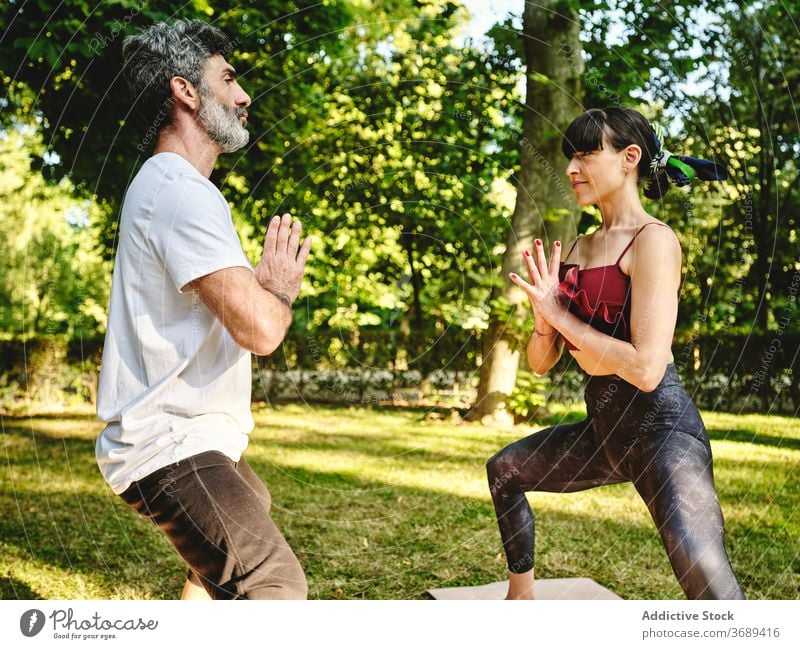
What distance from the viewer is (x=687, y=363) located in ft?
40.2

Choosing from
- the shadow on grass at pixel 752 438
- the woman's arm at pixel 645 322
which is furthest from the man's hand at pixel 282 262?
the shadow on grass at pixel 752 438

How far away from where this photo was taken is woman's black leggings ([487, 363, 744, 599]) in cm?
269

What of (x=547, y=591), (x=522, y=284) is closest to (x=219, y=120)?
(x=522, y=284)

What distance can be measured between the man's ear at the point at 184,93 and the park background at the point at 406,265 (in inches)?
27.1

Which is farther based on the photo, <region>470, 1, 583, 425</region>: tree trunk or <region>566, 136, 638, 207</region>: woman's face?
<region>470, 1, 583, 425</region>: tree trunk

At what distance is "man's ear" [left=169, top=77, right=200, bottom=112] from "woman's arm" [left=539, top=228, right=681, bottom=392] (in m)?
1.57

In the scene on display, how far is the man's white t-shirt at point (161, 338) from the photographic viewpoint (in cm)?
251

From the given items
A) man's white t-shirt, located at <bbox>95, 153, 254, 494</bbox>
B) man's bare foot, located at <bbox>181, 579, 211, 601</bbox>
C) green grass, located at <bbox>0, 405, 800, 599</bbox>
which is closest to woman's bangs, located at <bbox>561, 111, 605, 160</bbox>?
man's white t-shirt, located at <bbox>95, 153, 254, 494</bbox>

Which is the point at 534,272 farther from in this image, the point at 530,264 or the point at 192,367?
the point at 192,367

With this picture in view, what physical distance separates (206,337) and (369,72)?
9959 mm

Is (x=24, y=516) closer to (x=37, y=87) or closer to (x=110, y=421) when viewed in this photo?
(x=37, y=87)

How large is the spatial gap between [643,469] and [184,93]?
2.25 meters

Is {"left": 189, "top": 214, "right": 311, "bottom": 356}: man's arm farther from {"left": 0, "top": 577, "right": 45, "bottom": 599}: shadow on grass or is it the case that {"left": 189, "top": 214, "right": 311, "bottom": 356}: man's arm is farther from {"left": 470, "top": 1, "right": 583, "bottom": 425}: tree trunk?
{"left": 470, "top": 1, "right": 583, "bottom": 425}: tree trunk

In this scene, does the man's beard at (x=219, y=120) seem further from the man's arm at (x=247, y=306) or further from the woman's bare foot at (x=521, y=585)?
the woman's bare foot at (x=521, y=585)
